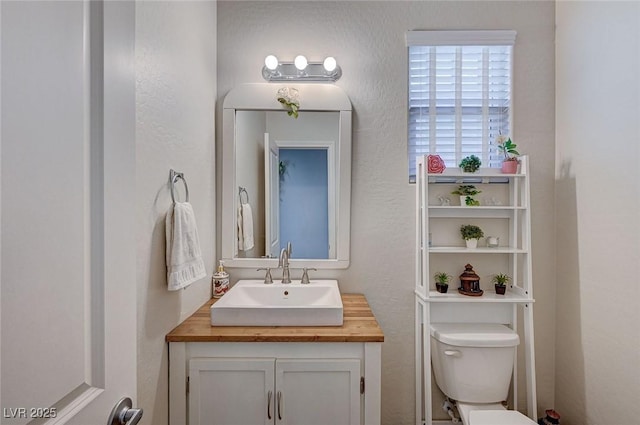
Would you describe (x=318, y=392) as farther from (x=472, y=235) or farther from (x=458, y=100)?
(x=458, y=100)

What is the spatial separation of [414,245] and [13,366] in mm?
1779

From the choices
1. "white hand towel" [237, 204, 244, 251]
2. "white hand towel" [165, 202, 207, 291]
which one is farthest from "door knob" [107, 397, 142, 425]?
"white hand towel" [237, 204, 244, 251]

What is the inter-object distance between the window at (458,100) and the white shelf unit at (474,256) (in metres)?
0.18

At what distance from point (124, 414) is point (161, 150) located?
36.9 inches

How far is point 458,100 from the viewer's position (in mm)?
1955

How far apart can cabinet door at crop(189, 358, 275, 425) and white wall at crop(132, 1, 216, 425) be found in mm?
124

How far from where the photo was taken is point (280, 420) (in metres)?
1.35

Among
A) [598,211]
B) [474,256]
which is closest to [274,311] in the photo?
[474,256]

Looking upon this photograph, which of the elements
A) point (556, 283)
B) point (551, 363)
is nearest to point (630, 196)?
point (556, 283)

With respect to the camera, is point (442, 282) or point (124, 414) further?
point (442, 282)

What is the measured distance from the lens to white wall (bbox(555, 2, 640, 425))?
1.40 meters

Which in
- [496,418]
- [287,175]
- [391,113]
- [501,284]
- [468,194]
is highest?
[391,113]

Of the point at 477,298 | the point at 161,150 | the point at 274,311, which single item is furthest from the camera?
the point at 477,298

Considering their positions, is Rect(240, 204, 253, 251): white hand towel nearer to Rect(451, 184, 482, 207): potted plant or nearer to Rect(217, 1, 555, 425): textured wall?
Rect(217, 1, 555, 425): textured wall
